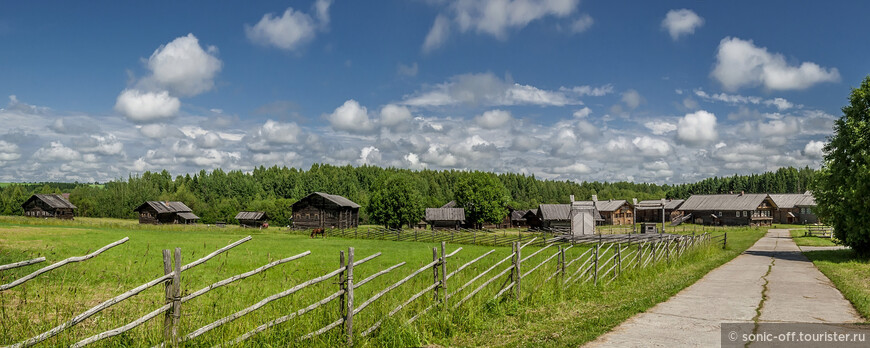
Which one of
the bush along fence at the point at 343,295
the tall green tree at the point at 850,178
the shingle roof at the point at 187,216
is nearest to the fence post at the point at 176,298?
the bush along fence at the point at 343,295

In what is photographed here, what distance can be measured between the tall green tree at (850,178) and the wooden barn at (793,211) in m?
74.2

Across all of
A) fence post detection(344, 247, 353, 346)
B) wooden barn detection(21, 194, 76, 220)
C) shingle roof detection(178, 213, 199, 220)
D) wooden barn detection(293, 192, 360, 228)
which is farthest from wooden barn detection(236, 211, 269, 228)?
fence post detection(344, 247, 353, 346)

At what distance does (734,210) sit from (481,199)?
4195 centimetres

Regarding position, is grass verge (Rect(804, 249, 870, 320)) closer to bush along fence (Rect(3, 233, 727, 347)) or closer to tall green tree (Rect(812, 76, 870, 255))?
tall green tree (Rect(812, 76, 870, 255))

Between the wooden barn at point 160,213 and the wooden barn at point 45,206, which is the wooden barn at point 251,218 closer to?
the wooden barn at point 160,213

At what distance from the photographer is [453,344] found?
7.98 metres

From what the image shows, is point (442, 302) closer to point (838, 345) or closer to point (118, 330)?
point (118, 330)

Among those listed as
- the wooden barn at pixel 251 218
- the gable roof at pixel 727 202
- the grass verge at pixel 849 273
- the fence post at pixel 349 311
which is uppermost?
the gable roof at pixel 727 202

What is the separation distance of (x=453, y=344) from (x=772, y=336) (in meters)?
5.16

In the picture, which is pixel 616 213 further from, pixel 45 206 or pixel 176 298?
pixel 45 206

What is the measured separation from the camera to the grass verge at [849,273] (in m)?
12.0

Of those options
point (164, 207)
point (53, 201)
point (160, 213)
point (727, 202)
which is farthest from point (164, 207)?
point (727, 202)

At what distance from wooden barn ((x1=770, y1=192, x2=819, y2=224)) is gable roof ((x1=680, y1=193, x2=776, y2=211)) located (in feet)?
18.2

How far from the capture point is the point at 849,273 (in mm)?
18297
